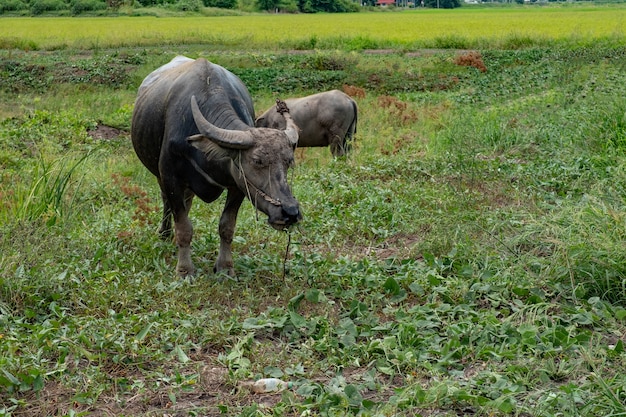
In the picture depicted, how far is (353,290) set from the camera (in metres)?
4.64

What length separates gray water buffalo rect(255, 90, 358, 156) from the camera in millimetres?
10195

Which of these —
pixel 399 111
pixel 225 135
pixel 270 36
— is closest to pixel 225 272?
pixel 225 135

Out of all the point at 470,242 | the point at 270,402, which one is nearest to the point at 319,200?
the point at 470,242

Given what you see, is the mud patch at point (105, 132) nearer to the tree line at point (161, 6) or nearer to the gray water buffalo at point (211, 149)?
the gray water buffalo at point (211, 149)

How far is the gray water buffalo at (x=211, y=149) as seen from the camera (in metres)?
4.55

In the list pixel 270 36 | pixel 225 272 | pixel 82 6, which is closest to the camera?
pixel 225 272

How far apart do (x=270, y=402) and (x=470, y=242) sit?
2.38 metres

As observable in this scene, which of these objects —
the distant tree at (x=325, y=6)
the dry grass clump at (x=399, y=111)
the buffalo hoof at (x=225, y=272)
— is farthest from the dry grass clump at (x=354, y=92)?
the distant tree at (x=325, y=6)

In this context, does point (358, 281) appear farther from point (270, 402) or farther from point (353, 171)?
point (353, 171)

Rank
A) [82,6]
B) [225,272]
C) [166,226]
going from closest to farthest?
[225,272], [166,226], [82,6]

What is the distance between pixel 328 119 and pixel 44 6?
3647 centimetres

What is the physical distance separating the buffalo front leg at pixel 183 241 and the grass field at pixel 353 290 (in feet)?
0.33

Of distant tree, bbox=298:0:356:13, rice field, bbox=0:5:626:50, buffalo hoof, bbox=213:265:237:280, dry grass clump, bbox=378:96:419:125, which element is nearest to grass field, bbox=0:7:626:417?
buffalo hoof, bbox=213:265:237:280

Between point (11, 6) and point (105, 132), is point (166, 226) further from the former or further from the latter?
point (11, 6)
